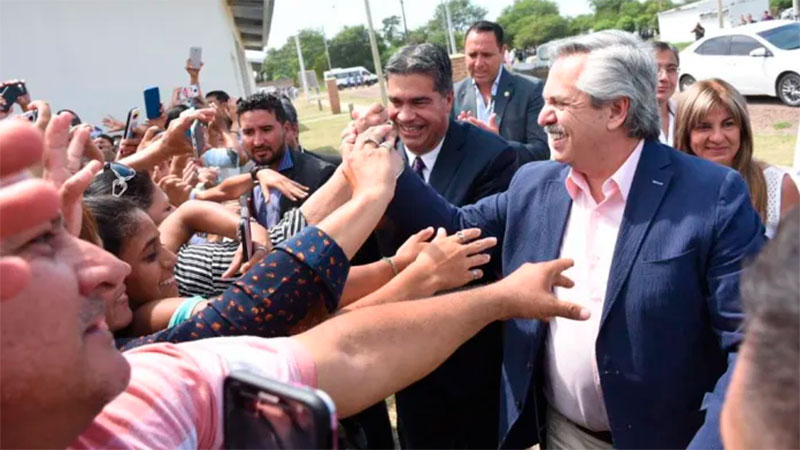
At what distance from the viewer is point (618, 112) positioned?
2.05 m

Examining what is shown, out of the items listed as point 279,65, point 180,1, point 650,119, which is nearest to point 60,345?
point 650,119

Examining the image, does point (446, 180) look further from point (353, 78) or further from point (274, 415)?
point (353, 78)

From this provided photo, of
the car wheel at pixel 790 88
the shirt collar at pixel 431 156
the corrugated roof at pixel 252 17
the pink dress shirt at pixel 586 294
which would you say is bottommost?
the car wheel at pixel 790 88

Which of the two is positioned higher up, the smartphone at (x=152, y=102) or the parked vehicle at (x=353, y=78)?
the parked vehicle at (x=353, y=78)

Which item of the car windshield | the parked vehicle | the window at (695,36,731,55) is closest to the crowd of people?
the car windshield

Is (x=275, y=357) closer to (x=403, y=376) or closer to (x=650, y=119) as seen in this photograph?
(x=403, y=376)

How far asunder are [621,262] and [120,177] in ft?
5.62

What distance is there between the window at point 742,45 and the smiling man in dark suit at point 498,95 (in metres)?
9.93

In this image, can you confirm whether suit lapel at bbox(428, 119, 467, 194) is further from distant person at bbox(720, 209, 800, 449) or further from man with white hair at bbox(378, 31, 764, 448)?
distant person at bbox(720, 209, 800, 449)

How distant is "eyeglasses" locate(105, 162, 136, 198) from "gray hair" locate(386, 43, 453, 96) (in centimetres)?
128

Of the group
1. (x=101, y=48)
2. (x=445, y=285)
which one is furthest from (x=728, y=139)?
(x=101, y=48)

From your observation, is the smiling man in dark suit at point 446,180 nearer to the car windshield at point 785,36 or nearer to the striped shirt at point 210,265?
the striped shirt at point 210,265

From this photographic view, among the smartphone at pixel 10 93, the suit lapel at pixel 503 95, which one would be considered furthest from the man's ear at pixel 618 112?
the smartphone at pixel 10 93

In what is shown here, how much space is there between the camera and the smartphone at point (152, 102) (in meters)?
5.89
